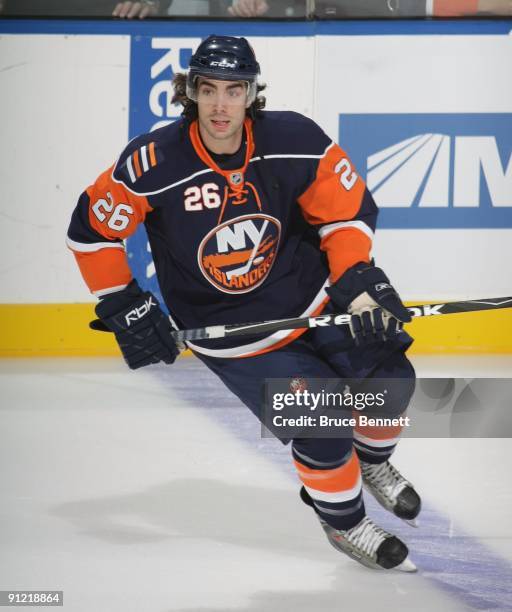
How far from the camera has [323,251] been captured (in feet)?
8.47

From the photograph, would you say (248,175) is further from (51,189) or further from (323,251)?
(51,189)

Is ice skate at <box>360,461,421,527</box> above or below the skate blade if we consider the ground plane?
above

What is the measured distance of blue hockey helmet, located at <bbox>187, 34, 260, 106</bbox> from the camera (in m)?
2.32

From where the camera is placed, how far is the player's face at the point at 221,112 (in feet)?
7.61

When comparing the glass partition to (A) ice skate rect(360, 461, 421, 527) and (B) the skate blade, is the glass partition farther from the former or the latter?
(B) the skate blade

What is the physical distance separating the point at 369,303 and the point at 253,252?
0.94ft

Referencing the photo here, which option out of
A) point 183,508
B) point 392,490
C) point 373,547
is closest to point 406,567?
point 373,547

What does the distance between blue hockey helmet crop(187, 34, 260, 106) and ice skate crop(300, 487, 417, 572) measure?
3.17ft

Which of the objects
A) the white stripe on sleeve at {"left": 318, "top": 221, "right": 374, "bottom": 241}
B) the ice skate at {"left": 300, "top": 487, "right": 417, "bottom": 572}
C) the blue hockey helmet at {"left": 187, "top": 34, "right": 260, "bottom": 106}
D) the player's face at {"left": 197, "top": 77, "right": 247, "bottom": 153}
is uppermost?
the blue hockey helmet at {"left": 187, "top": 34, "right": 260, "bottom": 106}

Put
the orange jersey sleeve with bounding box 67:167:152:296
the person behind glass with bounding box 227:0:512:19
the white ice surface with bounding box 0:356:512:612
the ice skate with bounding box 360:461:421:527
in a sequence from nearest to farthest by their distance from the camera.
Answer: the white ice surface with bounding box 0:356:512:612 → the orange jersey sleeve with bounding box 67:167:152:296 → the ice skate with bounding box 360:461:421:527 → the person behind glass with bounding box 227:0:512:19

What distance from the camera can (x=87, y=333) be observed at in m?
4.67

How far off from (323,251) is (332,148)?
26 cm

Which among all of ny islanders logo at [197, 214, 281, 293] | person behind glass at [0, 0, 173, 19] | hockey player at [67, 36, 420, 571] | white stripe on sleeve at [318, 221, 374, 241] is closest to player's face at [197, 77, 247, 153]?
hockey player at [67, 36, 420, 571]

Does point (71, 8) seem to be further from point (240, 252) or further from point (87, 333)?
point (240, 252)
